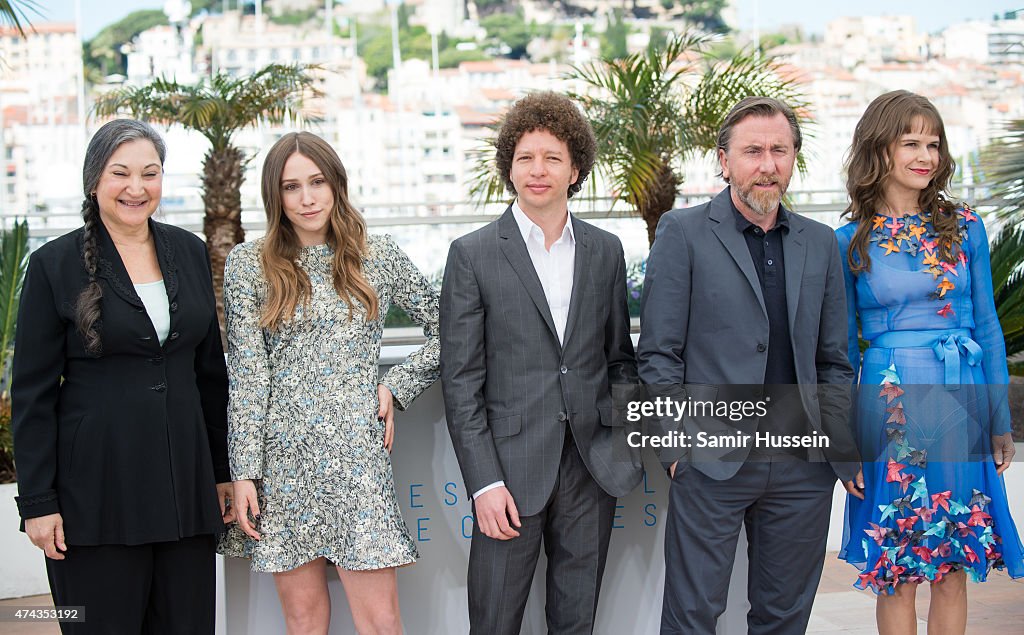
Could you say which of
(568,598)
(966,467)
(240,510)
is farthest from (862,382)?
(240,510)

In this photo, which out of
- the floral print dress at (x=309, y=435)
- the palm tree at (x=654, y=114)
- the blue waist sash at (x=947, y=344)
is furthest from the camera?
the palm tree at (x=654, y=114)

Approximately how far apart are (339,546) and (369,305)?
0.65 meters

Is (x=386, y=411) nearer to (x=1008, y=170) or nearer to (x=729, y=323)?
(x=729, y=323)

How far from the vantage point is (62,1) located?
3153 cm

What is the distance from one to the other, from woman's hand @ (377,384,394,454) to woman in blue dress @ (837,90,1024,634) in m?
1.38

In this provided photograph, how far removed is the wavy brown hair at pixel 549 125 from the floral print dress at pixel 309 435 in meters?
0.62

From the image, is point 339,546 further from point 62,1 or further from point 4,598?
point 62,1

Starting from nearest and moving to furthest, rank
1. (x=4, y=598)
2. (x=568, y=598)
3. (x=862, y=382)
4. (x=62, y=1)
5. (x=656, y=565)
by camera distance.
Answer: (x=568, y=598), (x=862, y=382), (x=656, y=565), (x=4, y=598), (x=62, y=1)

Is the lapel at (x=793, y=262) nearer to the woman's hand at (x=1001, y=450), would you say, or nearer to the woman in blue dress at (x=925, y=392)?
the woman in blue dress at (x=925, y=392)

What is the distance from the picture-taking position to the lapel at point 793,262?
2482mm

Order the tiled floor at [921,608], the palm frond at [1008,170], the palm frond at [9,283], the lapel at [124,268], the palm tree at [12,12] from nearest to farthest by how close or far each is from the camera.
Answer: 1. the lapel at [124,268]
2. the tiled floor at [921,608]
3. the palm tree at [12,12]
4. the palm frond at [9,283]
5. the palm frond at [1008,170]

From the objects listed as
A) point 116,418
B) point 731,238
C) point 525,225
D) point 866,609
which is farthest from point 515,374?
point 866,609

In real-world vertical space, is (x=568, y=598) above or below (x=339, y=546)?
below

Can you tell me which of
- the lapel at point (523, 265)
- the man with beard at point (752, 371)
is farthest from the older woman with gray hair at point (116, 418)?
the man with beard at point (752, 371)
